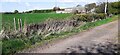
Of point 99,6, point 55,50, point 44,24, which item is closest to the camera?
point 55,50

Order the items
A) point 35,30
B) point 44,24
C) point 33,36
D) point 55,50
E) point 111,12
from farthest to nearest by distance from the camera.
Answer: point 111,12
point 44,24
point 35,30
point 33,36
point 55,50

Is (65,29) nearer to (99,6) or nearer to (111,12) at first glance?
(111,12)

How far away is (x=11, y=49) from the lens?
8453mm

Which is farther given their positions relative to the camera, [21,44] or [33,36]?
[33,36]

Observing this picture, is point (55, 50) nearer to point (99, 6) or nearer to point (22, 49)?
point (22, 49)

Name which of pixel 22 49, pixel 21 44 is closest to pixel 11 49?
pixel 22 49

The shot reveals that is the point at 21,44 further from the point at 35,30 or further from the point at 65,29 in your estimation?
the point at 65,29

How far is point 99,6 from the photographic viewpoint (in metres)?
46.5

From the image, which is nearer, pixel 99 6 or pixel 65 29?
pixel 65 29

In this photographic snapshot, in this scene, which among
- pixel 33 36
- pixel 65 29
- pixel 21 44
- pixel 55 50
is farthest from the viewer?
pixel 65 29

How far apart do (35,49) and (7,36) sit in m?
2.02

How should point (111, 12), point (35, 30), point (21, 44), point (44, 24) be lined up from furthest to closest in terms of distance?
1. point (111, 12)
2. point (44, 24)
3. point (35, 30)
4. point (21, 44)

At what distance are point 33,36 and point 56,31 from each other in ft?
9.31

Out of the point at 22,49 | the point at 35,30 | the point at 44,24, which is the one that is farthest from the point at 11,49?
the point at 44,24
